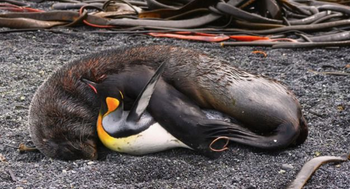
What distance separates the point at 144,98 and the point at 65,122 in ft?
1.63

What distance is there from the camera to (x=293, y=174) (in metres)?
3.27

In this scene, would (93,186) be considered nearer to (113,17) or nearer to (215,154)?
(215,154)

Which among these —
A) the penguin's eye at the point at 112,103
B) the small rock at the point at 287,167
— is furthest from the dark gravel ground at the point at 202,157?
the penguin's eye at the point at 112,103

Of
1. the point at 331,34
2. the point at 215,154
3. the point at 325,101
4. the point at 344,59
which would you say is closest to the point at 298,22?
the point at 331,34

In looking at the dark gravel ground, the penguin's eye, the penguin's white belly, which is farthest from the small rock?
the penguin's eye

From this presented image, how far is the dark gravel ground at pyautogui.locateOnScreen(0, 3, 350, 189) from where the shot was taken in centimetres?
318

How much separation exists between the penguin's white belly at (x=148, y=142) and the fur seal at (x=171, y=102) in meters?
0.05

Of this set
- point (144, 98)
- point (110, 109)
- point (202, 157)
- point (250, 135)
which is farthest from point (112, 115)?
point (250, 135)

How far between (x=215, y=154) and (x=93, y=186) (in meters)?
0.75

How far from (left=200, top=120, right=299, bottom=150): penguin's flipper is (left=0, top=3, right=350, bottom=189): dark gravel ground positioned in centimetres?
6

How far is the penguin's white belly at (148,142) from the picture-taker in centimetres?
351

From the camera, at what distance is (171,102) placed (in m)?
3.50

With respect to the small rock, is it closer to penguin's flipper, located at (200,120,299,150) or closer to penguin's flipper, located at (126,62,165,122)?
penguin's flipper, located at (200,120,299,150)

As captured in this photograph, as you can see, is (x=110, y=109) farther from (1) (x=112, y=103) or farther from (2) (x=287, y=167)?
(2) (x=287, y=167)
